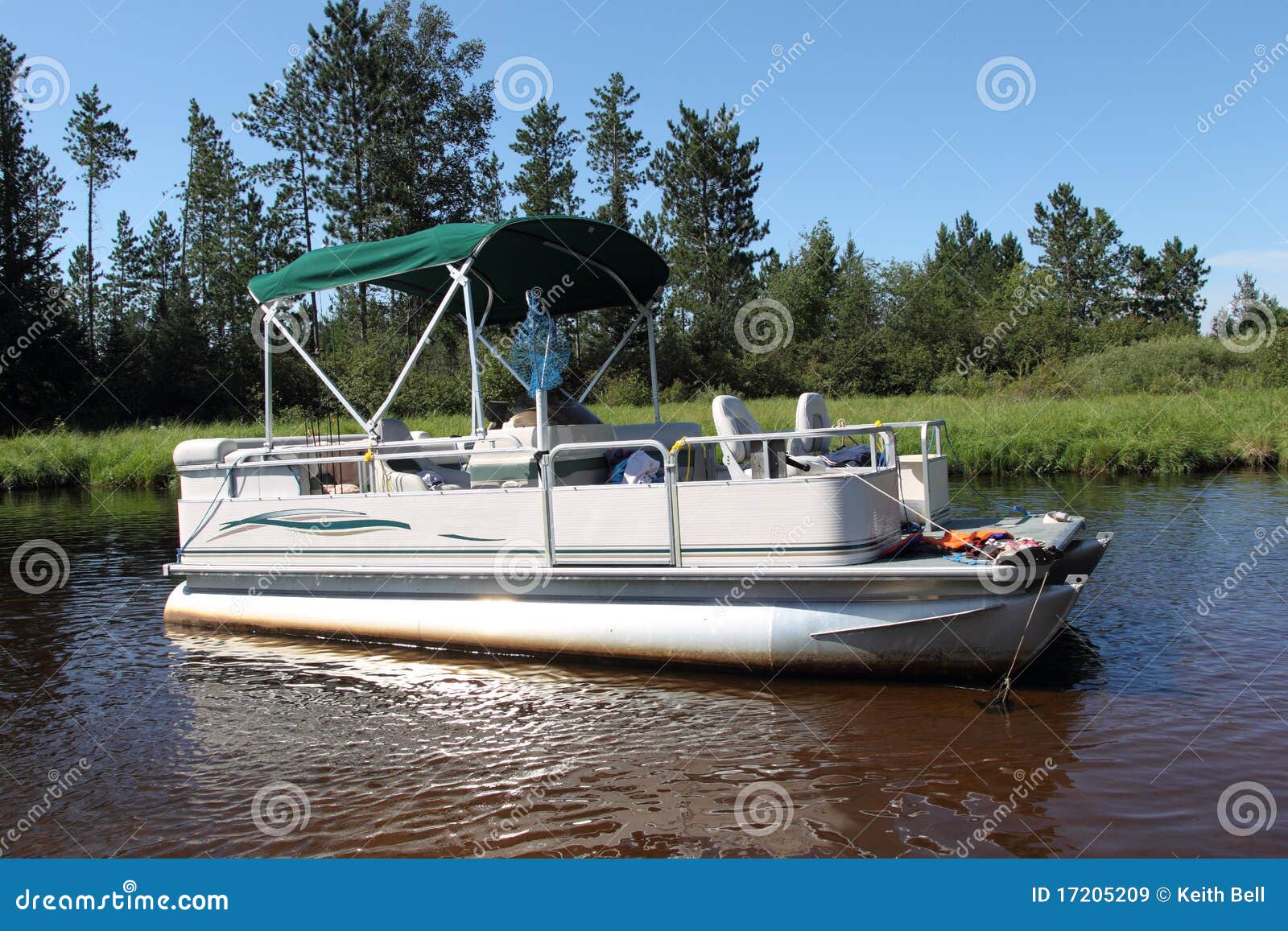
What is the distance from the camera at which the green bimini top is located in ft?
26.3

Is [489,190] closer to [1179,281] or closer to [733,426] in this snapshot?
[733,426]

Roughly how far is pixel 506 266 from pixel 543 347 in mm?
1664

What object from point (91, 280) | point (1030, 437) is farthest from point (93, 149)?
point (1030, 437)

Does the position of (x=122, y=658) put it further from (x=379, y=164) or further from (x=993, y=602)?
(x=379, y=164)

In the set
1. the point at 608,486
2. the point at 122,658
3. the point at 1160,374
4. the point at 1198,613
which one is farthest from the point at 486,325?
the point at 1160,374

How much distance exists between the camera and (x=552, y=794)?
540cm

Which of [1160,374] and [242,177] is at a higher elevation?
[242,177]

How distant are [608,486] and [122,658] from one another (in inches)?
193

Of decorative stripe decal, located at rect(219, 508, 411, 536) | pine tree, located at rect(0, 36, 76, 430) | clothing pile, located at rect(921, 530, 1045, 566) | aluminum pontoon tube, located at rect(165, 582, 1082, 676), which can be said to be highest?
pine tree, located at rect(0, 36, 76, 430)

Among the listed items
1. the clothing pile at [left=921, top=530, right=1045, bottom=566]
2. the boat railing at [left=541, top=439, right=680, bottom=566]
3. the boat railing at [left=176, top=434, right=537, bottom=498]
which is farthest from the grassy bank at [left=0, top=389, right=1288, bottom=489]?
the boat railing at [left=541, top=439, right=680, bottom=566]

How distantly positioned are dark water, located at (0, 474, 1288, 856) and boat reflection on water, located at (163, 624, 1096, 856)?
0.06 feet

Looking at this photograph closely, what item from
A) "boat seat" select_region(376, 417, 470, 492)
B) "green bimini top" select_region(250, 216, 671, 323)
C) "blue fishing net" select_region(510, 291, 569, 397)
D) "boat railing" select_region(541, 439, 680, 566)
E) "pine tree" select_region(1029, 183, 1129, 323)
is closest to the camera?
"boat railing" select_region(541, 439, 680, 566)

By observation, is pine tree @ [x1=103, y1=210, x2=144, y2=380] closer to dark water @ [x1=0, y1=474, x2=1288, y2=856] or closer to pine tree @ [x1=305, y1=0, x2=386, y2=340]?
pine tree @ [x1=305, y1=0, x2=386, y2=340]

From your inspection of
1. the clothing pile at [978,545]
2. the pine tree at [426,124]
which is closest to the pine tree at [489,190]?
the pine tree at [426,124]
